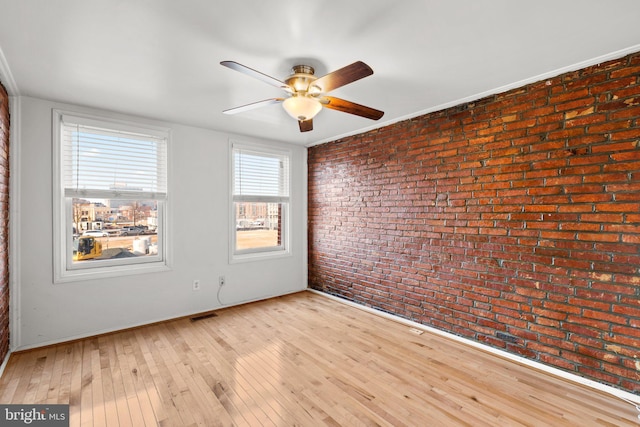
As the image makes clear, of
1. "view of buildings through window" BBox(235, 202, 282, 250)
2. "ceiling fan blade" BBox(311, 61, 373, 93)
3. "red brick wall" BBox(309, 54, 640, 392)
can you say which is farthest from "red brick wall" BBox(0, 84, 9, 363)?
"red brick wall" BBox(309, 54, 640, 392)

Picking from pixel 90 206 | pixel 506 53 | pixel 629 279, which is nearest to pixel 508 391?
pixel 629 279

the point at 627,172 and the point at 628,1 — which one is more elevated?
the point at 628,1

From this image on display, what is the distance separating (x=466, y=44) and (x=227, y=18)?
1495 mm

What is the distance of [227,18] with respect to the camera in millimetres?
1681

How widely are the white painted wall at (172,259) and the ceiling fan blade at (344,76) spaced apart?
2.35 m

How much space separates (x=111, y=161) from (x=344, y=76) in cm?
279

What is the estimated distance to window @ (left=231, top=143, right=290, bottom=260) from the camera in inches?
165

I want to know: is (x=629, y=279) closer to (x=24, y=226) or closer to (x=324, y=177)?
(x=324, y=177)

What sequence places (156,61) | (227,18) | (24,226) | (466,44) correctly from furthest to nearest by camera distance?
(24,226), (156,61), (466,44), (227,18)

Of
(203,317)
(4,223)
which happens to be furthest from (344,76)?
(203,317)

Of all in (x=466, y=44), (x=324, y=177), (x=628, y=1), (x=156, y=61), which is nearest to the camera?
(x=628, y=1)

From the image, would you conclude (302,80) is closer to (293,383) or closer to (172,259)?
(293,383)

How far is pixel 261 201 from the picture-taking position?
4.43m

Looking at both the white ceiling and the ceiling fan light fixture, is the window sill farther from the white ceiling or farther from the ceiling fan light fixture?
the ceiling fan light fixture
